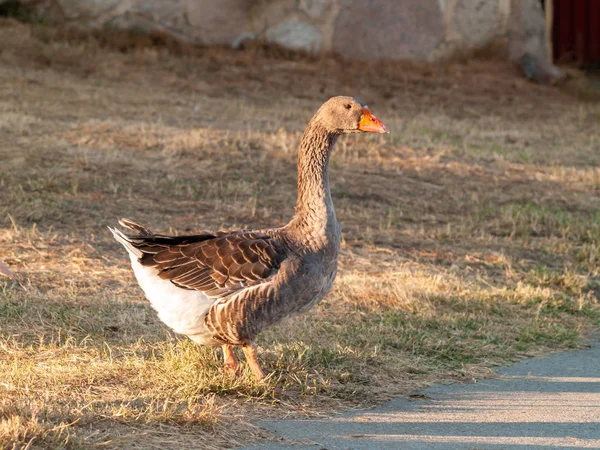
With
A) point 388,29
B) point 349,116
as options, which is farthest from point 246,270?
point 388,29

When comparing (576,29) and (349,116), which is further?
(576,29)

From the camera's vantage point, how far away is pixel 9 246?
311 inches

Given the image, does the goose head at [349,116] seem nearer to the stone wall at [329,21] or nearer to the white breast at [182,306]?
the white breast at [182,306]

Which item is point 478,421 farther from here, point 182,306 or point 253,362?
point 182,306

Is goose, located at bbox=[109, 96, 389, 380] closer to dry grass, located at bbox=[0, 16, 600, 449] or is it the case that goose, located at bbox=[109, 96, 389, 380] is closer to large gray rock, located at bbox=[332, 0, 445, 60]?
dry grass, located at bbox=[0, 16, 600, 449]

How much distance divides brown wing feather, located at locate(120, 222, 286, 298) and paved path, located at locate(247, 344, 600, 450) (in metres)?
0.83

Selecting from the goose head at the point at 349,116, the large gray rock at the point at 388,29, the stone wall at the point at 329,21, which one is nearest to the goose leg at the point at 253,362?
Result: the goose head at the point at 349,116

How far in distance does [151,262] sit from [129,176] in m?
4.92

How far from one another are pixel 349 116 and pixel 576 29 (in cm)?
1449

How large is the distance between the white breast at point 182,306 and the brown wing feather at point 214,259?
0.13 feet

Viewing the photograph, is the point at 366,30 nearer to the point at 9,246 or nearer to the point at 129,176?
the point at 129,176

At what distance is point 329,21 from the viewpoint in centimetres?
1599

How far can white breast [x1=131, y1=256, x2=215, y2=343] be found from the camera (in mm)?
5164

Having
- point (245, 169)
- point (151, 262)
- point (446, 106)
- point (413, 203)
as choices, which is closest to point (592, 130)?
point (446, 106)
